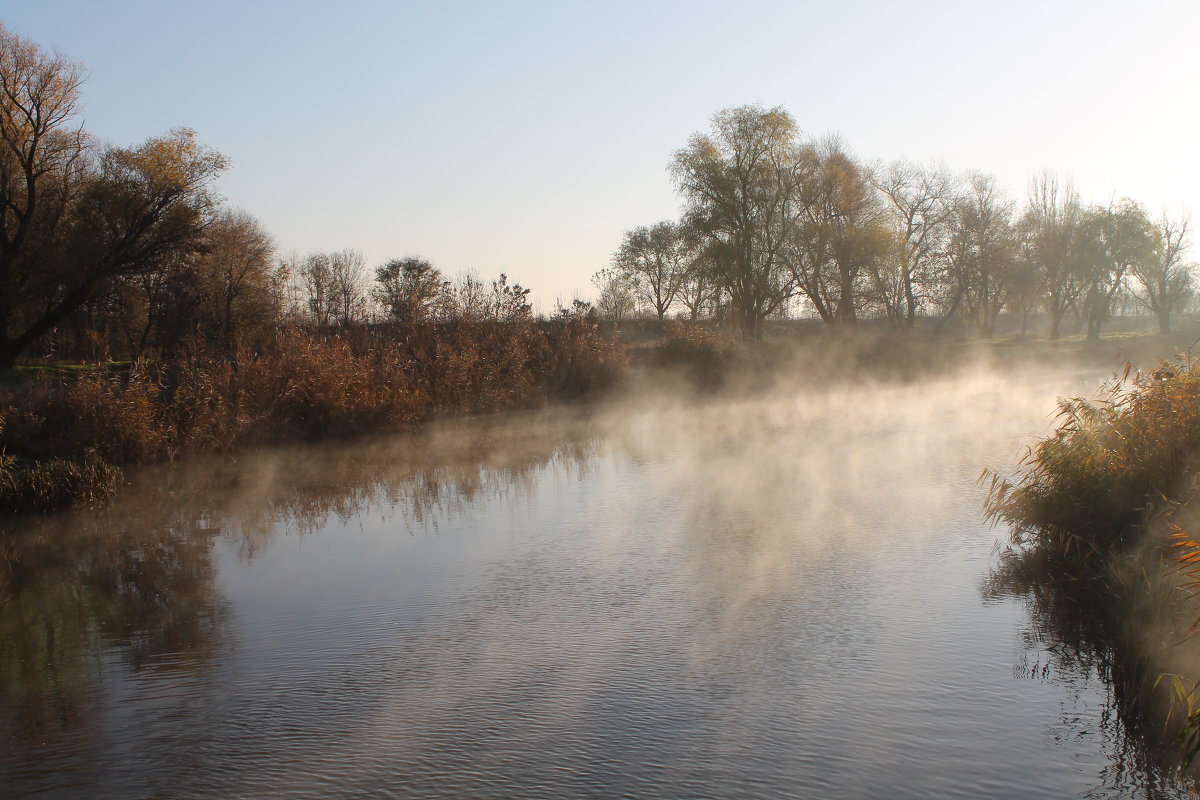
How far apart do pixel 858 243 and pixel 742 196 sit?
4.65m

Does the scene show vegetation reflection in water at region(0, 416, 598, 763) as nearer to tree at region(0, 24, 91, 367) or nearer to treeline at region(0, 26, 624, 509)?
treeline at region(0, 26, 624, 509)

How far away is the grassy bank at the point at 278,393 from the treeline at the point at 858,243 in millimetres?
9012

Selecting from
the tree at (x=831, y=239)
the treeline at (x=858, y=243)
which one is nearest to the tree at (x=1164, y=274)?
the treeline at (x=858, y=243)

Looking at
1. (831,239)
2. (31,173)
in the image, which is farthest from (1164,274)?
(31,173)

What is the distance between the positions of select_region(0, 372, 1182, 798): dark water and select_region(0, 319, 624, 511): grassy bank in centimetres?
154

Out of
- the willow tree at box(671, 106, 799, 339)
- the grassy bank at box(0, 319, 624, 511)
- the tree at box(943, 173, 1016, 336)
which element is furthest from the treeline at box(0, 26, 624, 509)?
the tree at box(943, 173, 1016, 336)

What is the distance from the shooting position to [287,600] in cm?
725

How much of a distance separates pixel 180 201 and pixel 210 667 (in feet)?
69.2

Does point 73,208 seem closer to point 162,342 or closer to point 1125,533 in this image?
point 162,342

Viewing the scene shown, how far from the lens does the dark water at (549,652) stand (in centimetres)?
434

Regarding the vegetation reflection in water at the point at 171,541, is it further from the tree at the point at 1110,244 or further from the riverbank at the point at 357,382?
the tree at the point at 1110,244

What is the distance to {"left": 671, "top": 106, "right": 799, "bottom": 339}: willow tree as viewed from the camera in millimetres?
32000

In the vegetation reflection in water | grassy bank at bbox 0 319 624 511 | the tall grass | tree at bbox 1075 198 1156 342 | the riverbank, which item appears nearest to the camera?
the vegetation reflection in water

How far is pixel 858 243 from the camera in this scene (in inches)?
1320
